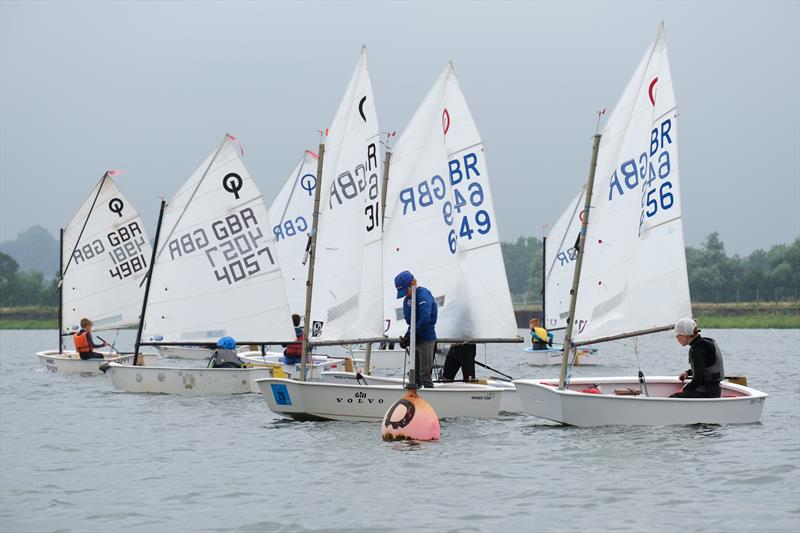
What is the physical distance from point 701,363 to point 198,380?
1270cm

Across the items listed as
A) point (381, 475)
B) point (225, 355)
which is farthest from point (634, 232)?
point (225, 355)

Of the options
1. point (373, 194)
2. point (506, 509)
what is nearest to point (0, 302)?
point (373, 194)

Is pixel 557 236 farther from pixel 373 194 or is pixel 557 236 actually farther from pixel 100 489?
pixel 100 489

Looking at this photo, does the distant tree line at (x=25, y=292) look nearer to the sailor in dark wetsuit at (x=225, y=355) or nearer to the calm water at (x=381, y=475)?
the sailor in dark wetsuit at (x=225, y=355)

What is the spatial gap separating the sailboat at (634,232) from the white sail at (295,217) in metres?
19.7

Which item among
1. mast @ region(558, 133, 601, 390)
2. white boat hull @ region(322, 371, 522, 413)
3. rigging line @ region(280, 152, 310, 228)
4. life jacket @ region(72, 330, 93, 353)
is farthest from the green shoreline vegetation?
mast @ region(558, 133, 601, 390)

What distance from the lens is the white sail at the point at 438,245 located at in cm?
2391

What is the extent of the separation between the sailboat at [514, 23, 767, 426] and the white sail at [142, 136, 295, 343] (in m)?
9.57

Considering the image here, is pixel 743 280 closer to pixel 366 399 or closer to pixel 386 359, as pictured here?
pixel 386 359

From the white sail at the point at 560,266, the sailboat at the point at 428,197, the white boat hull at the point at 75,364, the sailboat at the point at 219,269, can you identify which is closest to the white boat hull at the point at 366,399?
the sailboat at the point at 428,197

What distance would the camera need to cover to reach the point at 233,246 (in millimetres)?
28797

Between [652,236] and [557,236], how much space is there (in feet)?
94.9

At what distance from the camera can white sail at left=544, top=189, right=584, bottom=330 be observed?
48.8 metres

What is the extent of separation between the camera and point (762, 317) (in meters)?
97.9
